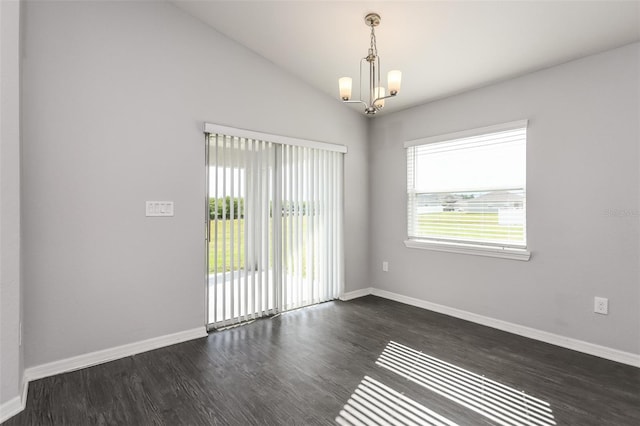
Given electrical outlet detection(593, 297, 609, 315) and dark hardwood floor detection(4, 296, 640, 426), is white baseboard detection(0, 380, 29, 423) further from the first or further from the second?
electrical outlet detection(593, 297, 609, 315)

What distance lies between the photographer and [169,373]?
2.40 meters

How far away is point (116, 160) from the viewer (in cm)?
268

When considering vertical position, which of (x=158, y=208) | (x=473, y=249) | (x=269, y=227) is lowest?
(x=473, y=249)

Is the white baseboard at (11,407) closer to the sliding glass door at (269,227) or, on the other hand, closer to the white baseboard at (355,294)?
the sliding glass door at (269,227)

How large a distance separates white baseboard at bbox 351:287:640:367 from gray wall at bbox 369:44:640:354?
0.16ft

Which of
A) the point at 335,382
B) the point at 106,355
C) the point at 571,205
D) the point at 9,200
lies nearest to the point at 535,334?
the point at 571,205

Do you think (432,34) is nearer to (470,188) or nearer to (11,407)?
(470,188)

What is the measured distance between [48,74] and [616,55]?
14.5ft

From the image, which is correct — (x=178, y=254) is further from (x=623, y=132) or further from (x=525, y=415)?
(x=623, y=132)

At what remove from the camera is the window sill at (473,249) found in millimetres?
3137

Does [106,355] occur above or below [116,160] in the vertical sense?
below

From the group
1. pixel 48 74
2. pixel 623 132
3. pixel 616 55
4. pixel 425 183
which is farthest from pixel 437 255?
Answer: pixel 48 74

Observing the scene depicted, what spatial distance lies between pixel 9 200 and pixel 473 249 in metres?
3.85

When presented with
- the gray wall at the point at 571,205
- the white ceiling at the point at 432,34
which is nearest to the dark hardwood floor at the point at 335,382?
the gray wall at the point at 571,205
